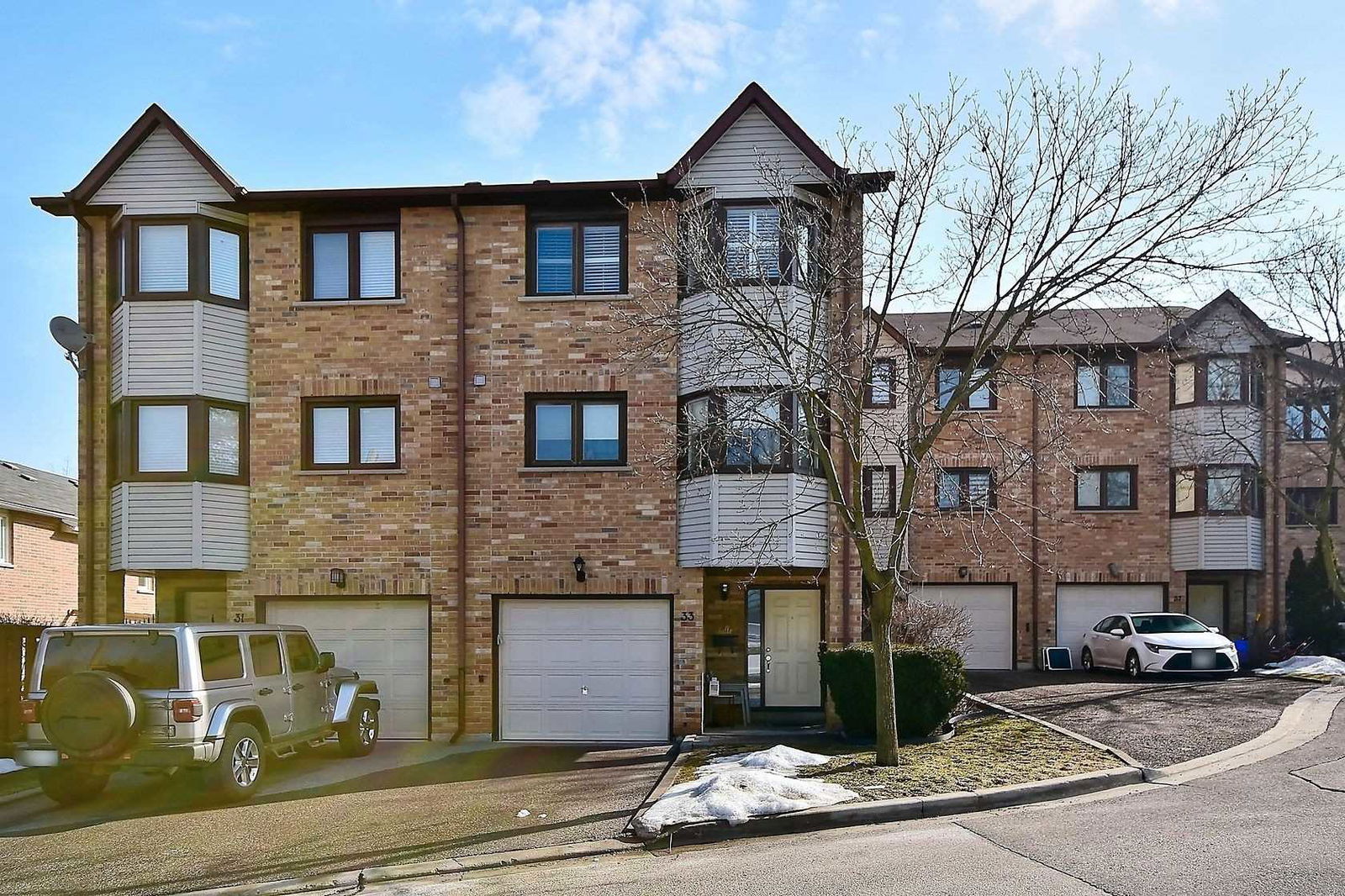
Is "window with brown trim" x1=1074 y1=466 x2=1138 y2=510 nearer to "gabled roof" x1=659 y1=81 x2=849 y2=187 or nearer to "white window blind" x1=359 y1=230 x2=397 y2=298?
"gabled roof" x1=659 y1=81 x2=849 y2=187

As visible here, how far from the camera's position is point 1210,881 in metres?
7.21

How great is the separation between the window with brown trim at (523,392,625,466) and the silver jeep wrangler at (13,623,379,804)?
503 cm

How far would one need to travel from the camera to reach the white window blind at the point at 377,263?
52.4 feet

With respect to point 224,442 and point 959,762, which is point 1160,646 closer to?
point 959,762

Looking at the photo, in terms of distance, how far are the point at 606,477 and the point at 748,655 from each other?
460 centimetres

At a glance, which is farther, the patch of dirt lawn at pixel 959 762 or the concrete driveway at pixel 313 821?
the patch of dirt lawn at pixel 959 762

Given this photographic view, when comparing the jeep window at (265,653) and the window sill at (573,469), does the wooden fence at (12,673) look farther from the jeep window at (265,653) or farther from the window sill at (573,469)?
the window sill at (573,469)

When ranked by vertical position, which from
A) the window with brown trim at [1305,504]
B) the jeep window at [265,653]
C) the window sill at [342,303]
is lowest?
the jeep window at [265,653]

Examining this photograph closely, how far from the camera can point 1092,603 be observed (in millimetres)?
24562

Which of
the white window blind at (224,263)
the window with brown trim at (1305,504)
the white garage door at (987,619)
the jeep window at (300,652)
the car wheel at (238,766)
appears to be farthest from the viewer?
the window with brown trim at (1305,504)

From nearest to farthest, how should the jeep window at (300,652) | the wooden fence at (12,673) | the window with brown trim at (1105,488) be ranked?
the jeep window at (300,652)
the wooden fence at (12,673)
the window with brown trim at (1105,488)

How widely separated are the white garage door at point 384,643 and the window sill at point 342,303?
4.38 m

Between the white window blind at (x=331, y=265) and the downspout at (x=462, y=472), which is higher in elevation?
the white window blind at (x=331, y=265)

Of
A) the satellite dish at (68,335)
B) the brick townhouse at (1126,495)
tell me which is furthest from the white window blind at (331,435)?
the brick townhouse at (1126,495)
